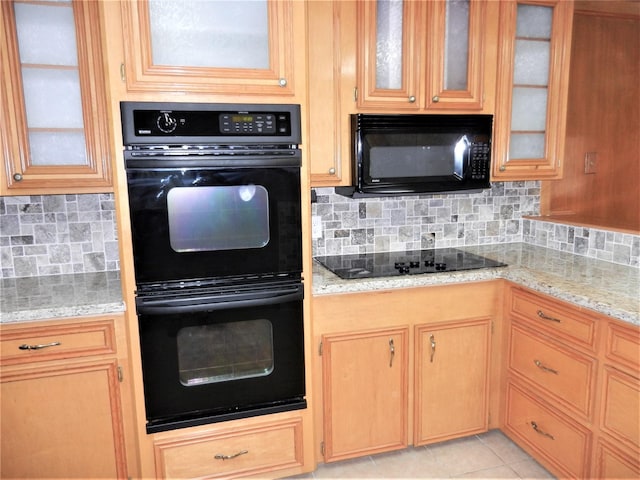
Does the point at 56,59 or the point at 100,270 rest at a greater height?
A: the point at 56,59

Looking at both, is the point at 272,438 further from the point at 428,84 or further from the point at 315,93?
the point at 428,84

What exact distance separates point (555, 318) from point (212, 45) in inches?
67.9

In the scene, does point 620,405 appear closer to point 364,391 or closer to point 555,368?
point 555,368

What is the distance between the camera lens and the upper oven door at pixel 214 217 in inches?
64.3

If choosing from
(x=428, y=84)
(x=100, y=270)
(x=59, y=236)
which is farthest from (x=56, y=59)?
(x=428, y=84)

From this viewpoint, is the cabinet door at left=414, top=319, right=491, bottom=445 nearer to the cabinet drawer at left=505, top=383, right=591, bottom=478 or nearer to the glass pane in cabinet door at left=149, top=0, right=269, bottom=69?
the cabinet drawer at left=505, top=383, right=591, bottom=478

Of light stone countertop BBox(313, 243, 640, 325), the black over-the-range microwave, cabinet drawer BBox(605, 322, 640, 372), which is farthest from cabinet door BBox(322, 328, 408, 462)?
cabinet drawer BBox(605, 322, 640, 372)

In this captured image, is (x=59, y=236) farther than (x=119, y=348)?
Yes

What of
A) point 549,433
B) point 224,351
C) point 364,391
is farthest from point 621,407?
point 224,351

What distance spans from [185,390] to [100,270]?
841mm

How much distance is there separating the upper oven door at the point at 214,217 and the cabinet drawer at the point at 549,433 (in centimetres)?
125

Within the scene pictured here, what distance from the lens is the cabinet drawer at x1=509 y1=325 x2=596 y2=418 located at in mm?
1732

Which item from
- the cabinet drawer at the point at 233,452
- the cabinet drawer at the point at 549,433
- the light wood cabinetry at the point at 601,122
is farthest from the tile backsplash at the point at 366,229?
the cabinet drawer at the point at 233,452

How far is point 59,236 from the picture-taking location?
2168 millimetres
